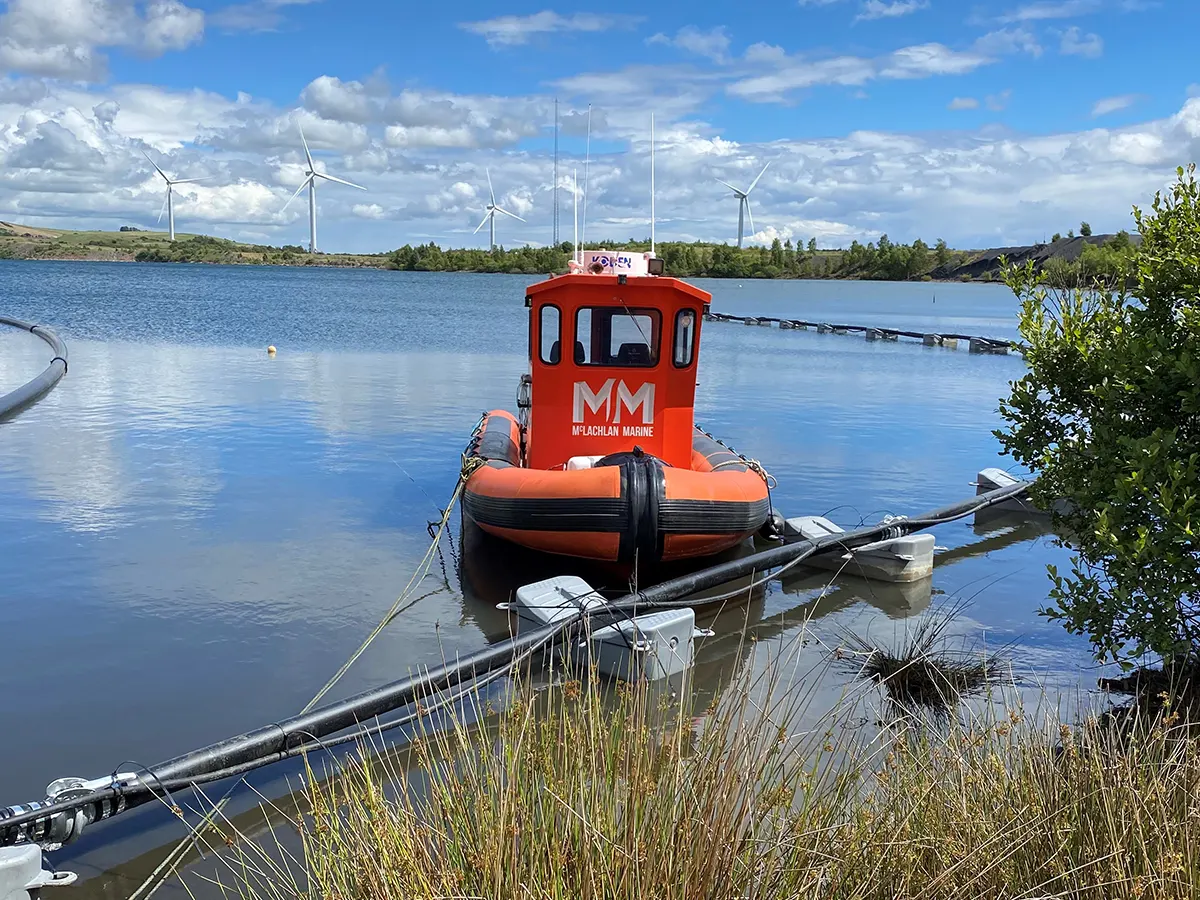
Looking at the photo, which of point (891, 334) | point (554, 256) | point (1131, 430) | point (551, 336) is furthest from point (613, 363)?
point (554, 256)

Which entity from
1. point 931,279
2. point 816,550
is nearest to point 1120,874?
point 816,550

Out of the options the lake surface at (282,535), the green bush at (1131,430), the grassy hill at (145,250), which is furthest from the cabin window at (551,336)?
the grassy hill at (145,250)

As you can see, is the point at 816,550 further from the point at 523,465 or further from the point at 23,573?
the point at 23,573

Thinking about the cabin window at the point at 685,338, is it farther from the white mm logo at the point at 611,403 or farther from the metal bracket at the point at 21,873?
the metal bracket at the point at 21,873

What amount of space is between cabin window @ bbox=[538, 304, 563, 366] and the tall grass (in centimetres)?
645

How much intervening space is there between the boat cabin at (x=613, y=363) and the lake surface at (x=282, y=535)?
149 cm

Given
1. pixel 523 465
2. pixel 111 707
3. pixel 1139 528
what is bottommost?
pixel 111 707

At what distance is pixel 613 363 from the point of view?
9.79m

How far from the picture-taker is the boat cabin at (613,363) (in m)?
9.62

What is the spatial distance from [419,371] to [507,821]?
2301cm

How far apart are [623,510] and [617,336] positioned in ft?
7.22

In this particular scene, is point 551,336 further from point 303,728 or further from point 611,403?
point 303,728

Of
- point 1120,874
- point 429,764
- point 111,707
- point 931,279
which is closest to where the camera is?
point 1120,874

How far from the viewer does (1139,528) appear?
4922 millimetres
